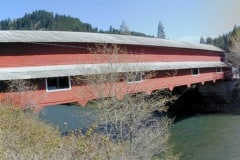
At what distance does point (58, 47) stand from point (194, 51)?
18.2 meters

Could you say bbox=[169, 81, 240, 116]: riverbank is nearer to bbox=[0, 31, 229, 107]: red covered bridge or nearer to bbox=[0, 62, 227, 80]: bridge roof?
bbox=[0, 31, 229, 107]: red covered bridge

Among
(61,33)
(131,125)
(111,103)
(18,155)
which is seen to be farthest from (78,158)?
(61,33)

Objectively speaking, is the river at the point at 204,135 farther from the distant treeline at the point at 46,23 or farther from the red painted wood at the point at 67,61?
the distant treeline at the point at 46,23

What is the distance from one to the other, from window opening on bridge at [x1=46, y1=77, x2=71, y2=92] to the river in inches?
64.5

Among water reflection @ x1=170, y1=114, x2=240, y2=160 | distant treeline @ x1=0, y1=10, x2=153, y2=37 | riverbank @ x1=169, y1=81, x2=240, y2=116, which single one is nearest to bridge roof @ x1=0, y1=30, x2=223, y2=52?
water reflection @ x1=170, y1=114, x2=240, y2=160

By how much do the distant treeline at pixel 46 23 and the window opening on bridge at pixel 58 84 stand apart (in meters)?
90.4

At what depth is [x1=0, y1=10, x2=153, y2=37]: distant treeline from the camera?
361ft

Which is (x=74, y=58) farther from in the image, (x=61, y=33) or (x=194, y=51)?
(x=194, y=51)

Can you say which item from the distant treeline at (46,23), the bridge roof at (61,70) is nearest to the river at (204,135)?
the bridge roof at (61,70)

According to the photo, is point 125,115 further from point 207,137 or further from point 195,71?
point 195,71

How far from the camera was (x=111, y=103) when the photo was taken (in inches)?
637

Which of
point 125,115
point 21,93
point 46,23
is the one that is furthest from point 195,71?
point 46,23

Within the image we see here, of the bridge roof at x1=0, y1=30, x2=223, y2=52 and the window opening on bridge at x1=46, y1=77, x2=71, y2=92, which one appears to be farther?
the window opening on bridge at x1=46, y1=77, x2=71, y2=92

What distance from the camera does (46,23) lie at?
4670 inches
